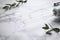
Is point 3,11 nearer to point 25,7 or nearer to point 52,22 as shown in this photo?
point 25,7

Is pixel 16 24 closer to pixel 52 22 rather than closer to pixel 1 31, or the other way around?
pixel 1 31

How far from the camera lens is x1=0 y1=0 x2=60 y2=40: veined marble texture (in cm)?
64

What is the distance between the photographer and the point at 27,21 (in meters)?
0.77

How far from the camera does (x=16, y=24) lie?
0.74 meters

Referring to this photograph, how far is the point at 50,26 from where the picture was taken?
0.69m

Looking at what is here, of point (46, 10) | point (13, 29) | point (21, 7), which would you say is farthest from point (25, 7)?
point (13, 29)

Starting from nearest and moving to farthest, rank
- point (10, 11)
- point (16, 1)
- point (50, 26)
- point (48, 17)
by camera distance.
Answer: point (50, 26)
point (48, 17)
point (10, 11)
point (16, 1)

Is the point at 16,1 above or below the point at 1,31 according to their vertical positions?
above

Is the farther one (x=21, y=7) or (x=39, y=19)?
(x=21, y=7)

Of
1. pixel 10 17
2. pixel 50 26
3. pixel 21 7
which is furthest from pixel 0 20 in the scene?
pixel 50 26

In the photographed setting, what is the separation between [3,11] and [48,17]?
34cm

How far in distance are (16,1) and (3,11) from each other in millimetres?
172

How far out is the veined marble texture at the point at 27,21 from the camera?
64 centimetres

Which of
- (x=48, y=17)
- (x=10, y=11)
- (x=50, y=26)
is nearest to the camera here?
(x=50, y=26)
